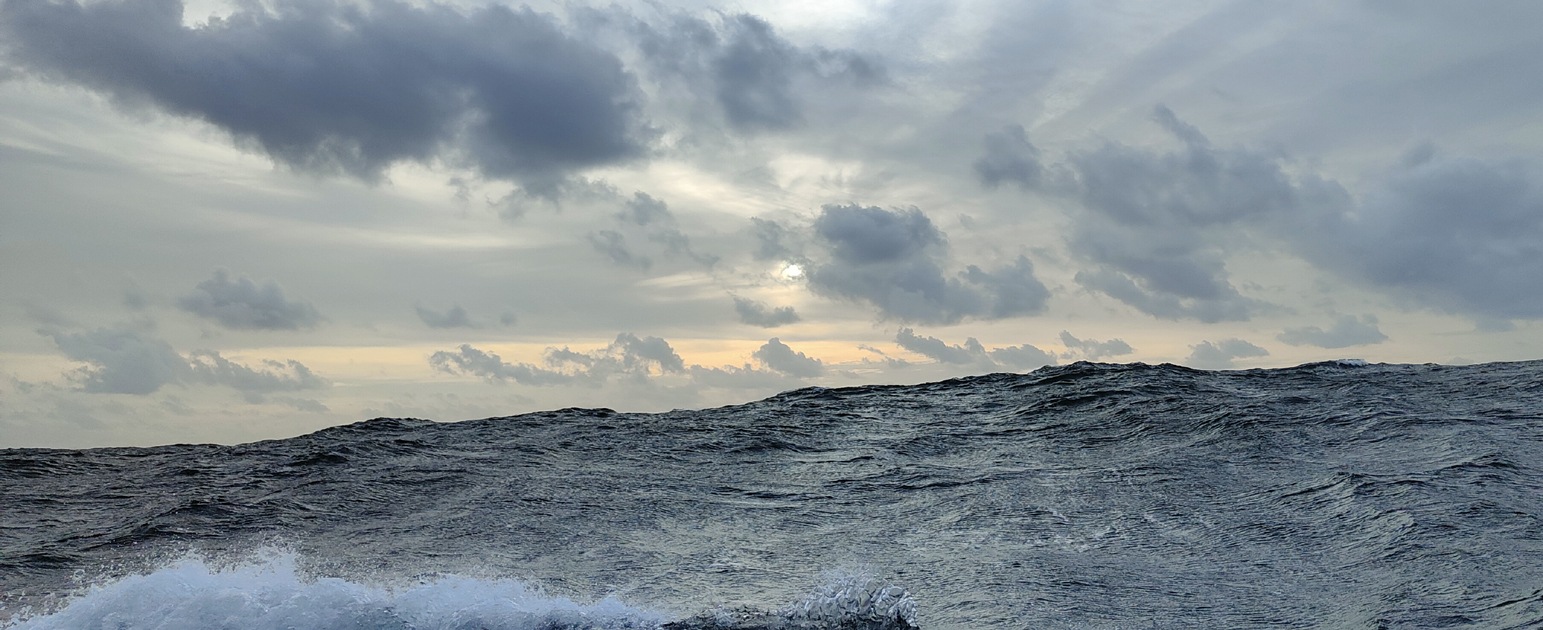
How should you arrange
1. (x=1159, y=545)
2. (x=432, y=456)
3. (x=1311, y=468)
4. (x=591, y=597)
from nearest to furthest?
(x=591, y=597) → (x=1159, y=545) → (x=1311, y=468) → (x=432, y=456)

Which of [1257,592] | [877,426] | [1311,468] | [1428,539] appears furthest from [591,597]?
[877,426]

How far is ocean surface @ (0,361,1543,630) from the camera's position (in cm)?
743

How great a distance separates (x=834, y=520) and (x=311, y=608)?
6.34 m

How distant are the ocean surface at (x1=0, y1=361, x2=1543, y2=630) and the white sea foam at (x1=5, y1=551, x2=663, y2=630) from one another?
0.03 m

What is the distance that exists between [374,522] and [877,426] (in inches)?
389

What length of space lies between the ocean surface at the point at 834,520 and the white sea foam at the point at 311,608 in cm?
3

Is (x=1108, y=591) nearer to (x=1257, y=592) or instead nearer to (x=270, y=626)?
(x=1257, y=592)

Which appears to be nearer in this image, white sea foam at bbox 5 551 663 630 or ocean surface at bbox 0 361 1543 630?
white sea foam at bbox 5 551 663 630

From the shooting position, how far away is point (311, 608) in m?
6.79

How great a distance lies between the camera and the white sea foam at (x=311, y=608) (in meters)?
6.61

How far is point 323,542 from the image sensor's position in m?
10.9

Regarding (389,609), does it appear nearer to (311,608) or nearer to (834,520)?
(311,608)

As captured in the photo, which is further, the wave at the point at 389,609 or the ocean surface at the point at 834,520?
the ocean surface at the point at 834,520

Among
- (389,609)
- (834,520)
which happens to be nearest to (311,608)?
(389,609)
